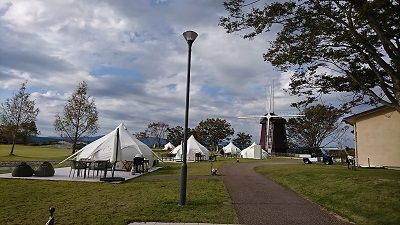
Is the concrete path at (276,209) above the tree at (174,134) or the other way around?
the other way around

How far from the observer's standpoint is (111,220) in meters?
7.73

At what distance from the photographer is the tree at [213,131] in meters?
83.4

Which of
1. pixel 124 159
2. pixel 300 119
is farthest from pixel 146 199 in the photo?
pixel 300 119

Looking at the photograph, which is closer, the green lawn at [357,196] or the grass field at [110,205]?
the grass field at [110,205]

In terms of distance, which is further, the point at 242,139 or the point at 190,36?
the point at 242,139

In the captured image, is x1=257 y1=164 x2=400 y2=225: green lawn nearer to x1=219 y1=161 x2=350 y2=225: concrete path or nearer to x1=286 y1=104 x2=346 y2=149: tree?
x1=219 y1=161 x2=350 y2=225: concrete path

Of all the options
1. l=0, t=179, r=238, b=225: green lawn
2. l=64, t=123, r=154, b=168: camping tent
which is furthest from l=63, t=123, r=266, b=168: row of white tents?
l=0, t=179, r=238, b=225: green lawn

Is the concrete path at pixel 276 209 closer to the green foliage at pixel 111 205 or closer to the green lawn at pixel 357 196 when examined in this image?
the green foliage at pixel 111 205

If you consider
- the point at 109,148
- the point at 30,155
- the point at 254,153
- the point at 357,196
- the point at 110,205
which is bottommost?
the point at 110,205

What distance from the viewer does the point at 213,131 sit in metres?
83.7

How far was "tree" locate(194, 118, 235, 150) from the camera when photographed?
274 ft

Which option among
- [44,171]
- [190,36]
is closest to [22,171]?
[44,171]

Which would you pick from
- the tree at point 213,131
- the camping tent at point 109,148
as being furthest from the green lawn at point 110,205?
the tree at point 213,131

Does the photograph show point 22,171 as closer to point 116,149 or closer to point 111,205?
point 116,149
